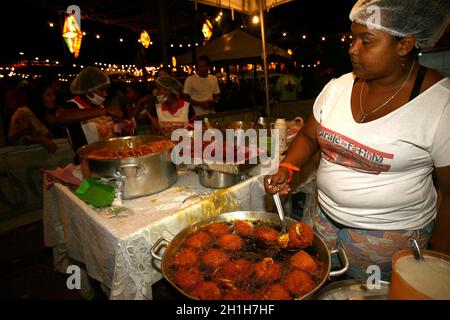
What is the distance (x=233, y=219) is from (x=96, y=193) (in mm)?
903

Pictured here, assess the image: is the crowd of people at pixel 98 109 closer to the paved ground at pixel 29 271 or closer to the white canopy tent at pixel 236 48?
the paved ground at pixel 29 271

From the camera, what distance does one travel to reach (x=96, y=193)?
69.6 inches

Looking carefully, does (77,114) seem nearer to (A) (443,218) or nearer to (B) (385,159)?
(B) (385,159)

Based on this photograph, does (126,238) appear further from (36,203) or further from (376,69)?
(36,203)

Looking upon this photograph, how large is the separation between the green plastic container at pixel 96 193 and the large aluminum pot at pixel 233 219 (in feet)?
1.55

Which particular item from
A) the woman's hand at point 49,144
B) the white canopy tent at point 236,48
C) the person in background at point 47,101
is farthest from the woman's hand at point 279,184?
the white canopy tent at point 236,48

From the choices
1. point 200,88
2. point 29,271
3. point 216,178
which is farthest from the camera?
point 200,88

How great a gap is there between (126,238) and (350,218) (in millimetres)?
1224

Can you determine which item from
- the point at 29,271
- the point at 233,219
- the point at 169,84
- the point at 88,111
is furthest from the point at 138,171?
the point at 29,271

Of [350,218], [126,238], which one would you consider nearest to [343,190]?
[350,218]

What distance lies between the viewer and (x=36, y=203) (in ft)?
15.8

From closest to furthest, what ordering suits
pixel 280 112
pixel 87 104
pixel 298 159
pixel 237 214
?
pixel 237 214 < pixel 298 159 < pixel 87 104 < pixel 280 112

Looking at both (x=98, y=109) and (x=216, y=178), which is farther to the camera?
(x=98, y=109)

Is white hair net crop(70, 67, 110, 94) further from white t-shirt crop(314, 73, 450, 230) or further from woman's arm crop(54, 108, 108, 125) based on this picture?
white t-shirt crop(314, 73, 450, 230)
